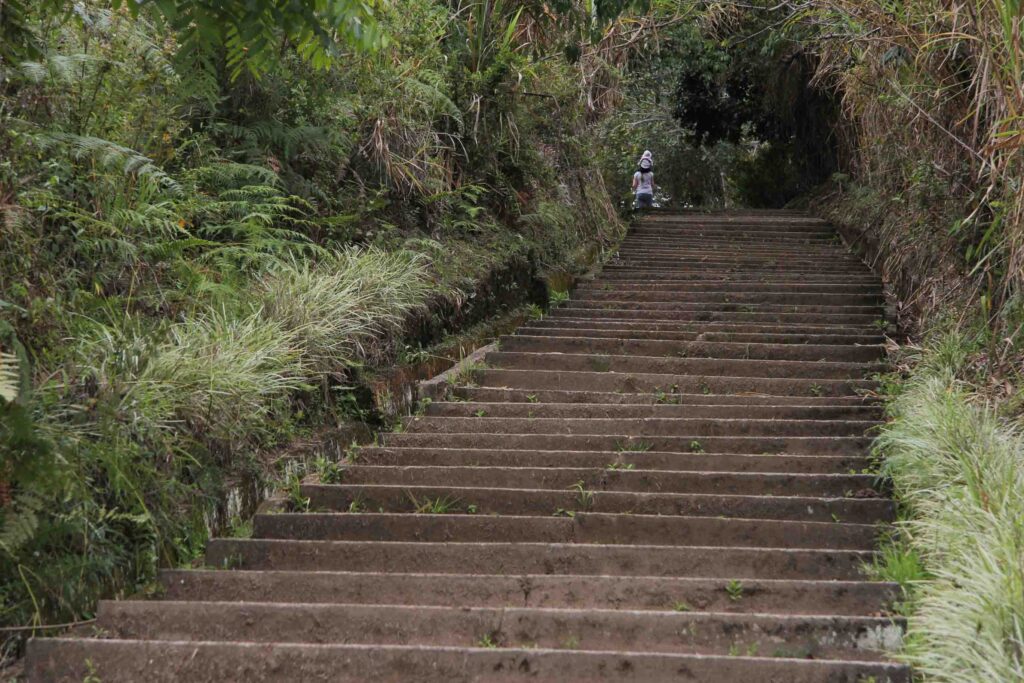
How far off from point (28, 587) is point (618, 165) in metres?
18.7

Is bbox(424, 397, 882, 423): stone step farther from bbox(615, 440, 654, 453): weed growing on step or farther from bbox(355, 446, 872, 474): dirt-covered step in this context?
bbox(355, 446, 872, 474): dirt-covered step

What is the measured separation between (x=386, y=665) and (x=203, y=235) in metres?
4.14

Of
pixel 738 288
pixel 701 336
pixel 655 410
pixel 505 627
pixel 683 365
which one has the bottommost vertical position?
pixel 505 627

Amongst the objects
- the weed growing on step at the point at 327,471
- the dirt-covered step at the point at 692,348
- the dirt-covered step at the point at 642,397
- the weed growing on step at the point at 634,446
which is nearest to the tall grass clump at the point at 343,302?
the weed growing on step at the point at 327,471

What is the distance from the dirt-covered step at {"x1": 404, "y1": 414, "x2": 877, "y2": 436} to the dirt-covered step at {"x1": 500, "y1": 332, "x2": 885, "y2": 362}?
1791 mm

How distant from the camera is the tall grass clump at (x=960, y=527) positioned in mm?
3189

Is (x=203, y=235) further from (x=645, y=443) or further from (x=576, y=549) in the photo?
(x=576, y=549)

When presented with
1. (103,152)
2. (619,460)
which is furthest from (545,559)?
(103,152)

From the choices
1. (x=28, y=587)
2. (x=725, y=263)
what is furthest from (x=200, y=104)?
(x=725, y=263)

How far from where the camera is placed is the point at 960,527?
400 centimetres

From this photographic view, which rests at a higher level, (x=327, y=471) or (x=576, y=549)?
(x=327, y=471)

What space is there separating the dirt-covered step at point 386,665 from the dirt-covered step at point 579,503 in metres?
1.39

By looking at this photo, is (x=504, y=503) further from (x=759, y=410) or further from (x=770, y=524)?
(x=759, y=410)

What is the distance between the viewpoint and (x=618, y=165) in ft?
71.8
